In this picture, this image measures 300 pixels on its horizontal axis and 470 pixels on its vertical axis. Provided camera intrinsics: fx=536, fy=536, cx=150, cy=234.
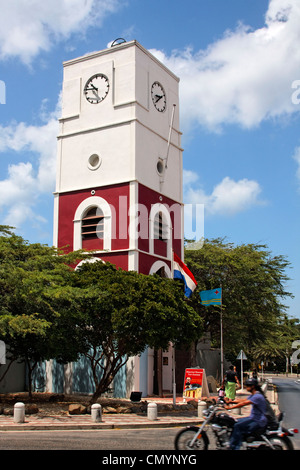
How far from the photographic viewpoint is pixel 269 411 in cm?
1020

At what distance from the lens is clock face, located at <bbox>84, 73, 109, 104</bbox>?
31453 millimetres

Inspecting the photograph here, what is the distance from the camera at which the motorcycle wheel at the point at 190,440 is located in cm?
1040

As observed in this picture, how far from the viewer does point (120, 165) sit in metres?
29.6

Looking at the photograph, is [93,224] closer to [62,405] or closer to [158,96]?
[158,96]

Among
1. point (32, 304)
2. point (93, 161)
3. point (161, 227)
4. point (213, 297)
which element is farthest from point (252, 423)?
point (93, 161)

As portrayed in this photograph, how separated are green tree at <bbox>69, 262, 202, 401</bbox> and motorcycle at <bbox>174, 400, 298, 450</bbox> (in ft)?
29.8

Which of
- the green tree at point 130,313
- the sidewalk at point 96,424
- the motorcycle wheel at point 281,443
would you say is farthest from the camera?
the green tree at point 130,313

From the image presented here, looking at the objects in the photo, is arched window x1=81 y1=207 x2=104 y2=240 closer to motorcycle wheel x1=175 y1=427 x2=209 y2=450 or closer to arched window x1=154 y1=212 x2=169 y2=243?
arched window x1=154 y1=212 x2=169 y2=243

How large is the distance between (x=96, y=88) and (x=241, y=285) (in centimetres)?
1564

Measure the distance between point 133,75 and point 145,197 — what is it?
703 cm

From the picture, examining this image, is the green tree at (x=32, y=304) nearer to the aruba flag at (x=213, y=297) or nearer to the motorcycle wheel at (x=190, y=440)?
the motorcycle wheel at (x=190, y=440)

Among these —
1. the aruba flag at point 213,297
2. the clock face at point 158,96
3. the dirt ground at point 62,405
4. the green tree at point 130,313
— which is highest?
the clock face at point 158,96

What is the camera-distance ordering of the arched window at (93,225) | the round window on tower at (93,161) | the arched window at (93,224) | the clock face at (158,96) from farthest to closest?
the clock face at (158,96) → the round window on tower at (93,161) → the arched window at (93,224) → the arched window at (93,225)

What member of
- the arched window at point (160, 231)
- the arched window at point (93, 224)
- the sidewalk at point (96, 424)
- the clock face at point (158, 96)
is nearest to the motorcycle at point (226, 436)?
the sidewalk at point (96, 424)
